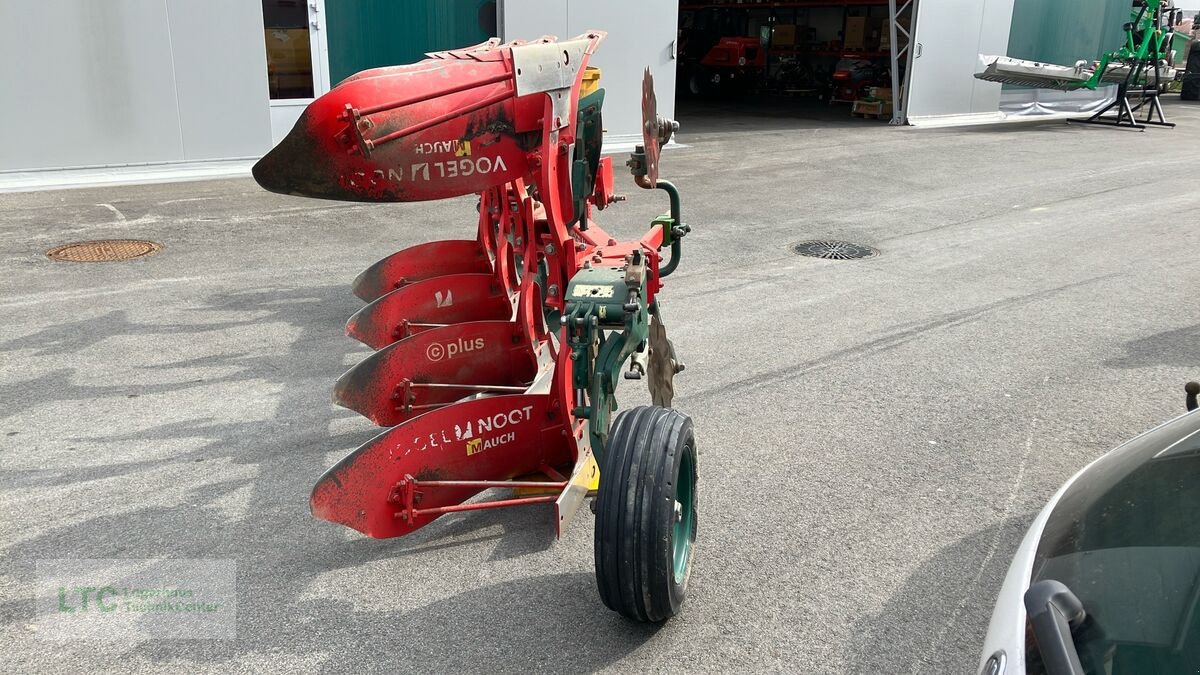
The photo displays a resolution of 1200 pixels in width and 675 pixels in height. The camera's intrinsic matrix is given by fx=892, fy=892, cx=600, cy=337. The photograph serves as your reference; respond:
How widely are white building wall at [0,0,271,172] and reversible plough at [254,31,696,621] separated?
8010 mm

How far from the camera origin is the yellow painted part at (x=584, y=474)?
3857mm

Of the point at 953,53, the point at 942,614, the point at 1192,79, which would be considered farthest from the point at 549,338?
the point at 1192,79

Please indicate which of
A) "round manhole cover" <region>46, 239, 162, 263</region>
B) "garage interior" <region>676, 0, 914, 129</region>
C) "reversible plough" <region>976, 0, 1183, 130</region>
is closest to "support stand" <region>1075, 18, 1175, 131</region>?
"reversible plough" <region>976, 0, 1183, 130</region>

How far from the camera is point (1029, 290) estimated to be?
25.2 feet

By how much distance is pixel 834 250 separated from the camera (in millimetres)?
9031

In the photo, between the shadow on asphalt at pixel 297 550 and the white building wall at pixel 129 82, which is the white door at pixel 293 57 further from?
the shadow on asphalt at pixel 297 550

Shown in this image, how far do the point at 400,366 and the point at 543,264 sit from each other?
98 cm

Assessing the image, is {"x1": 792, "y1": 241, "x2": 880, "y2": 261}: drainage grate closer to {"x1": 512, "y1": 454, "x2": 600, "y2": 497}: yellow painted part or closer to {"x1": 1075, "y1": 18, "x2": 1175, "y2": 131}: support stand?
{"x1": 512, "y1": 454, "x2": 600, "y2": 497}: yellow painted part

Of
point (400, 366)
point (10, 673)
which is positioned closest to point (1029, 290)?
point (400, 366)

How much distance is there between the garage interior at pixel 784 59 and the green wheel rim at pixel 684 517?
58.8 feet

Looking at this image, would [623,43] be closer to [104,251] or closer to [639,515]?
[104,251]

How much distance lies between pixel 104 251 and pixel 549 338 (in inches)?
212

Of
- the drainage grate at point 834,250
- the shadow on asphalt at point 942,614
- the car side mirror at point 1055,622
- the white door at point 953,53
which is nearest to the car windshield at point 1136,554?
the car side mirror at point 1055,622

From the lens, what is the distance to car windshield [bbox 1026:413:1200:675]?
1791 mm
